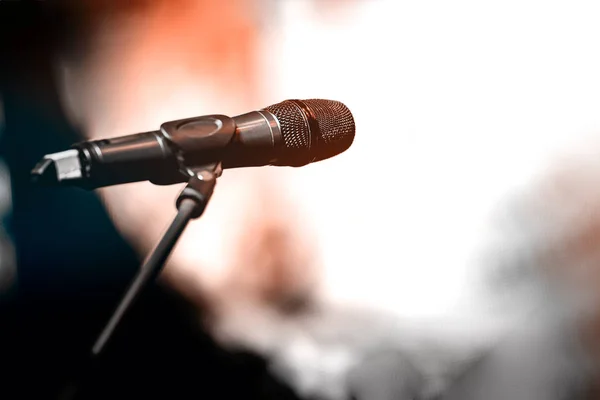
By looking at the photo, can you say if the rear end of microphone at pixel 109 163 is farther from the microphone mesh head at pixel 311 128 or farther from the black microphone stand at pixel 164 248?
the microphone mesh head at pixel 311 128

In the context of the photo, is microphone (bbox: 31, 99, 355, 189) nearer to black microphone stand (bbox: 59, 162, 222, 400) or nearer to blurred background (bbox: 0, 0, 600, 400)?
black microphone stand (bbox: 59, 162, 222, 400)

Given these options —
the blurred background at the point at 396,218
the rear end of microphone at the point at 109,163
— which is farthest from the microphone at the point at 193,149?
the blurred background at the point at 396,218

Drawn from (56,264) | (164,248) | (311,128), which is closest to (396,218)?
(311,128)

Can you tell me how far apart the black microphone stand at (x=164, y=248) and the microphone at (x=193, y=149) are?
28 millimetres

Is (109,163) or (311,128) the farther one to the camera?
(311,128)

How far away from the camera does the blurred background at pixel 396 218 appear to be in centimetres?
144

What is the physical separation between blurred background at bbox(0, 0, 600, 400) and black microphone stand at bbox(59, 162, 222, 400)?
65 cm

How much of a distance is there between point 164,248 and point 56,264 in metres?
0.68

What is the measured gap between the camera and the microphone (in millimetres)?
711

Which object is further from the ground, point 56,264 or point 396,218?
point 56,264

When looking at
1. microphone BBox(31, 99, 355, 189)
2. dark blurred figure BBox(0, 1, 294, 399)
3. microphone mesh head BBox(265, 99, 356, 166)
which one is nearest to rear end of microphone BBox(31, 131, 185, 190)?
microphone BBox(31, 99, 355, 189)

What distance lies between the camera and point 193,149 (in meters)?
0.77

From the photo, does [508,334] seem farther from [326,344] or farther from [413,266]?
[326,344]

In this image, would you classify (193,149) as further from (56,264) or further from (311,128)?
(56,264)
